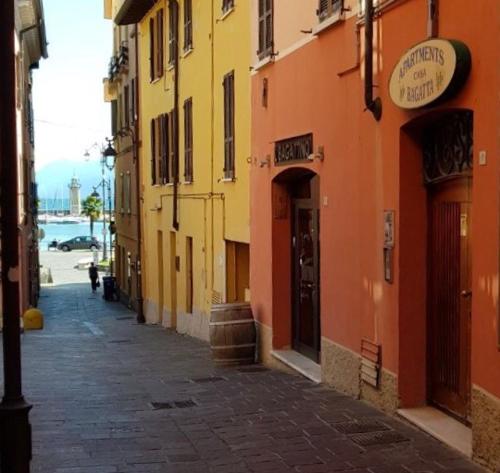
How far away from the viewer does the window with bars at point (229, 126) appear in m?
15.7

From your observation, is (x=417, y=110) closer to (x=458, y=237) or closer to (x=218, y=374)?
(x=458, y=237)

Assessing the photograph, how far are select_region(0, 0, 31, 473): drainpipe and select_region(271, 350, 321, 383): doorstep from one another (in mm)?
5157

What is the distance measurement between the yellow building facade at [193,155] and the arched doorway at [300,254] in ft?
7.23

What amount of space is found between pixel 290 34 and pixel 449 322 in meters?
5.31

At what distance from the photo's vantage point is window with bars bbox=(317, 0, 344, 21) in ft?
31.5

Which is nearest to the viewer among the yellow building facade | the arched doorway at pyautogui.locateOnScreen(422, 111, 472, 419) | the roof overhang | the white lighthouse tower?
the arched doorway at pyautogui.locateOnScreen(422, 111, 472, 419)

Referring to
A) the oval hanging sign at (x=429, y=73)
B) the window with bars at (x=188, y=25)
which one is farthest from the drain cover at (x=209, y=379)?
the window with bars at (x=188, y=25)

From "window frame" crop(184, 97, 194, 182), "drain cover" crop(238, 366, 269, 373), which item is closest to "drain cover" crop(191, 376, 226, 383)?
"drain cover" crop(238, 366, 269, 373)

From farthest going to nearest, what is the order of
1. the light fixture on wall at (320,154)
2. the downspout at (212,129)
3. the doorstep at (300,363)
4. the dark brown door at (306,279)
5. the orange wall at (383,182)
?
the downspout at (212,129), the dark brown door at (306,279), the doorstep at (300,363), the light fixture on wall at (320,154), the orange wall at (383,182)

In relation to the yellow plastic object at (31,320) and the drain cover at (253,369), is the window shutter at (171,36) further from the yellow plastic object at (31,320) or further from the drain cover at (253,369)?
the drain cover at (253,369)

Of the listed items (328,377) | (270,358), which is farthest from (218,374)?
(328,377)

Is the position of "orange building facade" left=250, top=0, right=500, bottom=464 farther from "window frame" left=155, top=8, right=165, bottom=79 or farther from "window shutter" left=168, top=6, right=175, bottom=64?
"window frame" left=155, top=8, right=165, bottom=79

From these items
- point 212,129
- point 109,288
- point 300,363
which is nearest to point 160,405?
point 300,363

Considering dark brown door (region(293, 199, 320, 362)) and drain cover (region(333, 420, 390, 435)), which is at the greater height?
dark brown door (region(293, 199, 320, 362))
